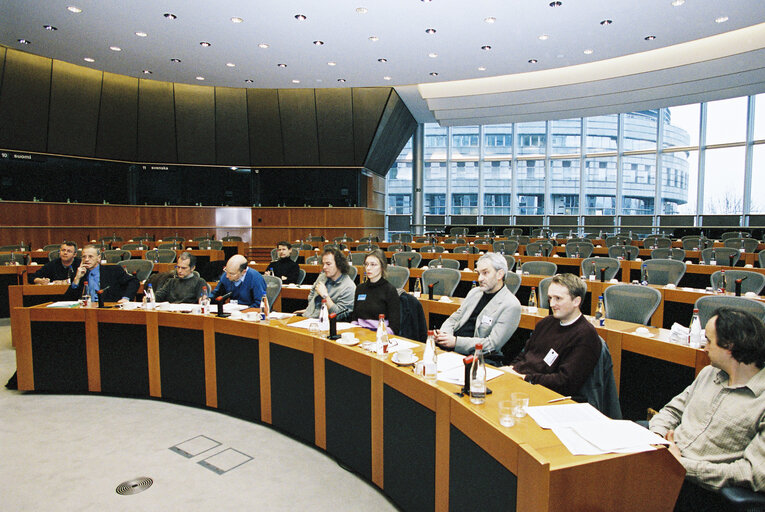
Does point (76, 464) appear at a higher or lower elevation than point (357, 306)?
lower

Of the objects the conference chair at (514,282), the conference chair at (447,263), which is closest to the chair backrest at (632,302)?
the conference chair at (514,282)

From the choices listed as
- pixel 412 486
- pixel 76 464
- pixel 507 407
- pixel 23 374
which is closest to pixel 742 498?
pixel 507 407

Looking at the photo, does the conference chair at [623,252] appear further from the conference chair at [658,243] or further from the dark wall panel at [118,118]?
the dark wall panel at [118,118]

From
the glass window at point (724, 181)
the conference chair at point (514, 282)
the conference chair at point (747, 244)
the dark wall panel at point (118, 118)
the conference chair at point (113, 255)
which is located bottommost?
the conference chair at point (514, 282)

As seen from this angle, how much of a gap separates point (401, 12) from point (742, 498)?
25.3 ft

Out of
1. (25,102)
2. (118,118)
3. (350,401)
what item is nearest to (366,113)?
(118,118)

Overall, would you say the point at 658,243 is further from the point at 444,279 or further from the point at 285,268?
the point at 285,268

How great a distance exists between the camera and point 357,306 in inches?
151

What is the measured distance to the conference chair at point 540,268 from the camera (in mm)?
5727

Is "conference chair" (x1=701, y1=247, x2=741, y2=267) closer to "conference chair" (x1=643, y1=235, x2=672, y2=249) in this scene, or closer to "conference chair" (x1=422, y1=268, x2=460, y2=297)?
"conference chair" (x1=643, y1=235, x2=672, y2=249)

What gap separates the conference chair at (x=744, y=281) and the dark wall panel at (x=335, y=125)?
1142 cm

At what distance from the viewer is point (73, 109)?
39.0 ft

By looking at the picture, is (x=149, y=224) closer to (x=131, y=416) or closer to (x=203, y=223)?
(x=203, y=223)

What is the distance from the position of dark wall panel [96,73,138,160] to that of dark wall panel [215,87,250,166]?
2282 mm
